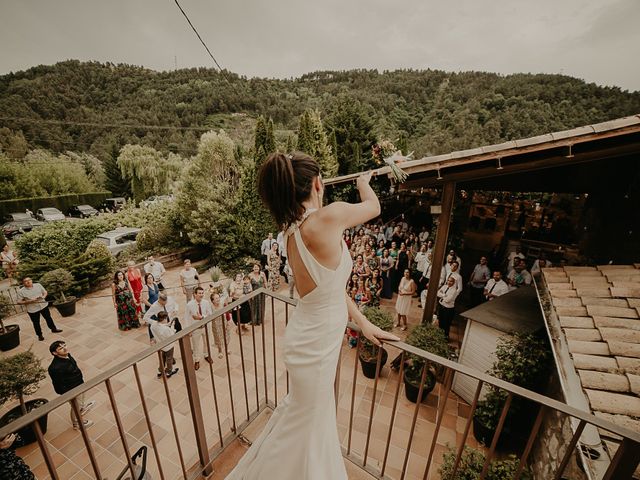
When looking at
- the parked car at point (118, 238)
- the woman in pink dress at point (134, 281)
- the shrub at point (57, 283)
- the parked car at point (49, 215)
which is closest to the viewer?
the woman in pink dress at point (134, 281)

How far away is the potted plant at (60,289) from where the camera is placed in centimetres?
815

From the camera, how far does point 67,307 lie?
8.17m

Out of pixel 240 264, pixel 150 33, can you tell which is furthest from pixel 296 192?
pixel 240 264

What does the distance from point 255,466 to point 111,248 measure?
14.5 meters

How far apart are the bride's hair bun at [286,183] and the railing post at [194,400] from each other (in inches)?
47.8

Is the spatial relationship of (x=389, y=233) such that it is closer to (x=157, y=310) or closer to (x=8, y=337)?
(x=157, y=310)

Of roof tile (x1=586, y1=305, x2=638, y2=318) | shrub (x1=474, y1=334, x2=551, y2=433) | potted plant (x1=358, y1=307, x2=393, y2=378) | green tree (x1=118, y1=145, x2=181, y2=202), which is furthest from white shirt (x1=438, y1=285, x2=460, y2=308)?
green tree (x1=118, y1=145, x2=181, y2=202)

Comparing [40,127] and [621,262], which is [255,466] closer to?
[621,262]

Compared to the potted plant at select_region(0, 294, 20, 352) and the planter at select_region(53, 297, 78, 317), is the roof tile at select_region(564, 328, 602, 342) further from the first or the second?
Result: the planter at select_region(53, 297, 78, 317)

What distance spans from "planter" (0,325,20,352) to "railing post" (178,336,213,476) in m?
8.07

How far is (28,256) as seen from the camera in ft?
35.4

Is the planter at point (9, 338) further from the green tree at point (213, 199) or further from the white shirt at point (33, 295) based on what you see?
the green tree at point (213, 199)

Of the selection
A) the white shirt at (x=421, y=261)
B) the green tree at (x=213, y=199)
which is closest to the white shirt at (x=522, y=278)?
the white shirt at (x=421, y=261)

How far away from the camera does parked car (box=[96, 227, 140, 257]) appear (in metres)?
12.8
